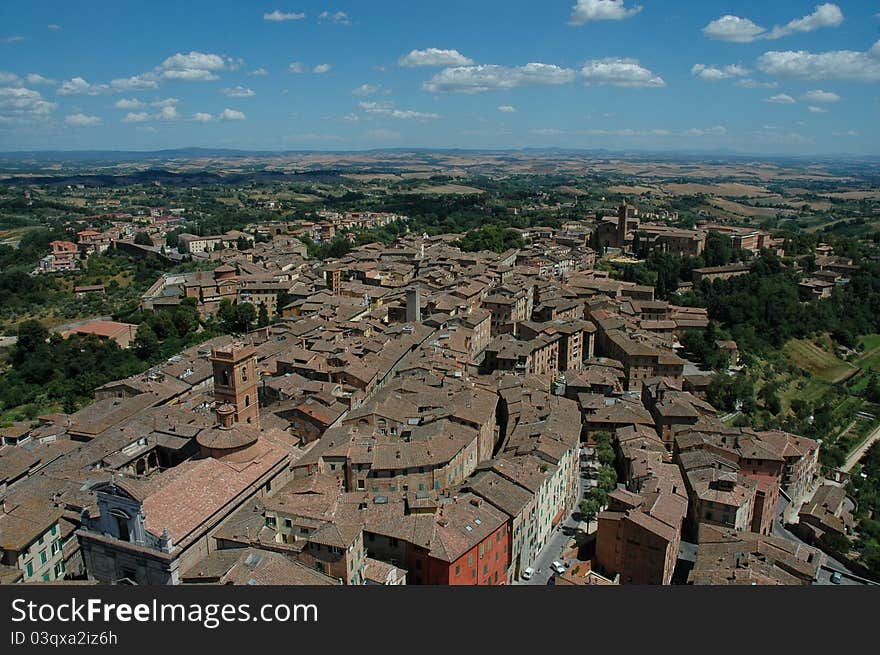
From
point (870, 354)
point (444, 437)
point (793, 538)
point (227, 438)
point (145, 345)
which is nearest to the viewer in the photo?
point (227, 438)

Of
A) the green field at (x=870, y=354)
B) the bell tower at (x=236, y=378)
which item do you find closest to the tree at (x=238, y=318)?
the bell tower at (x=236, y=378)

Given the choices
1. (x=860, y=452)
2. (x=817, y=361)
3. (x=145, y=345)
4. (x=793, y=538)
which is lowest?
(x=860, y=452)

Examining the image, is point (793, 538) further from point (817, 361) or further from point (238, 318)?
point (238, 318)

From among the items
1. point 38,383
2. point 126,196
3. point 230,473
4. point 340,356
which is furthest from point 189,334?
point 126,196

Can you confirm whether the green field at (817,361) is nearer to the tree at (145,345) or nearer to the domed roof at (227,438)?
the domed roof at (227,438)

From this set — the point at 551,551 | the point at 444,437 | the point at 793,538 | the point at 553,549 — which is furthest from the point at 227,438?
the point at 793,538

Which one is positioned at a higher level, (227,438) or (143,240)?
(143,240)

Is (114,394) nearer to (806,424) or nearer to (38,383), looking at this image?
(38,383)
